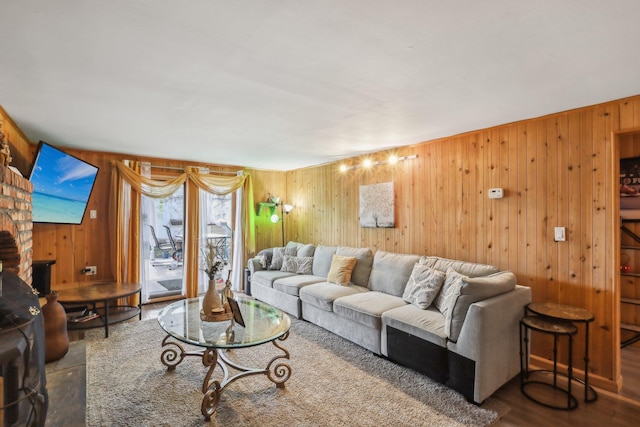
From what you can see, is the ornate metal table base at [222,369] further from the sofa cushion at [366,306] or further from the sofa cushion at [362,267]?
the sofa cushion at [362,267]

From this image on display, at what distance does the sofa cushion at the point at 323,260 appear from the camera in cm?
459

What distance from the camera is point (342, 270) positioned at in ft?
13.6

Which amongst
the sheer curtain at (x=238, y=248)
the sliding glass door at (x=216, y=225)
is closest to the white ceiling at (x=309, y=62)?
the sliding glass door at (x=216, y=225)

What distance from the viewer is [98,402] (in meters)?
2.33

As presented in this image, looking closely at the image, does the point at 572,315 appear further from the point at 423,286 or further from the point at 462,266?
the point at 423,286

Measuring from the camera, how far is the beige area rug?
7.06 ft

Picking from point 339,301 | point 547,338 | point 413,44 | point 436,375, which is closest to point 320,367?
point 339,301

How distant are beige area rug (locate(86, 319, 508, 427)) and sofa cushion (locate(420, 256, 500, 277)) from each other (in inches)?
42.6

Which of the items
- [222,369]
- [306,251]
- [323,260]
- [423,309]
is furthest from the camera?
[306,251]

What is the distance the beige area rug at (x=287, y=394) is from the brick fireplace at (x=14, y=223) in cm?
113

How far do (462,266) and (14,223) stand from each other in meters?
3.67

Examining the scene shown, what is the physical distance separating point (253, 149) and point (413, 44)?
298cm

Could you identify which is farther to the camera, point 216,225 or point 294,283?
point 216,225

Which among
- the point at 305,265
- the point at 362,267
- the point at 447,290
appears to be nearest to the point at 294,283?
the point at 305,265
